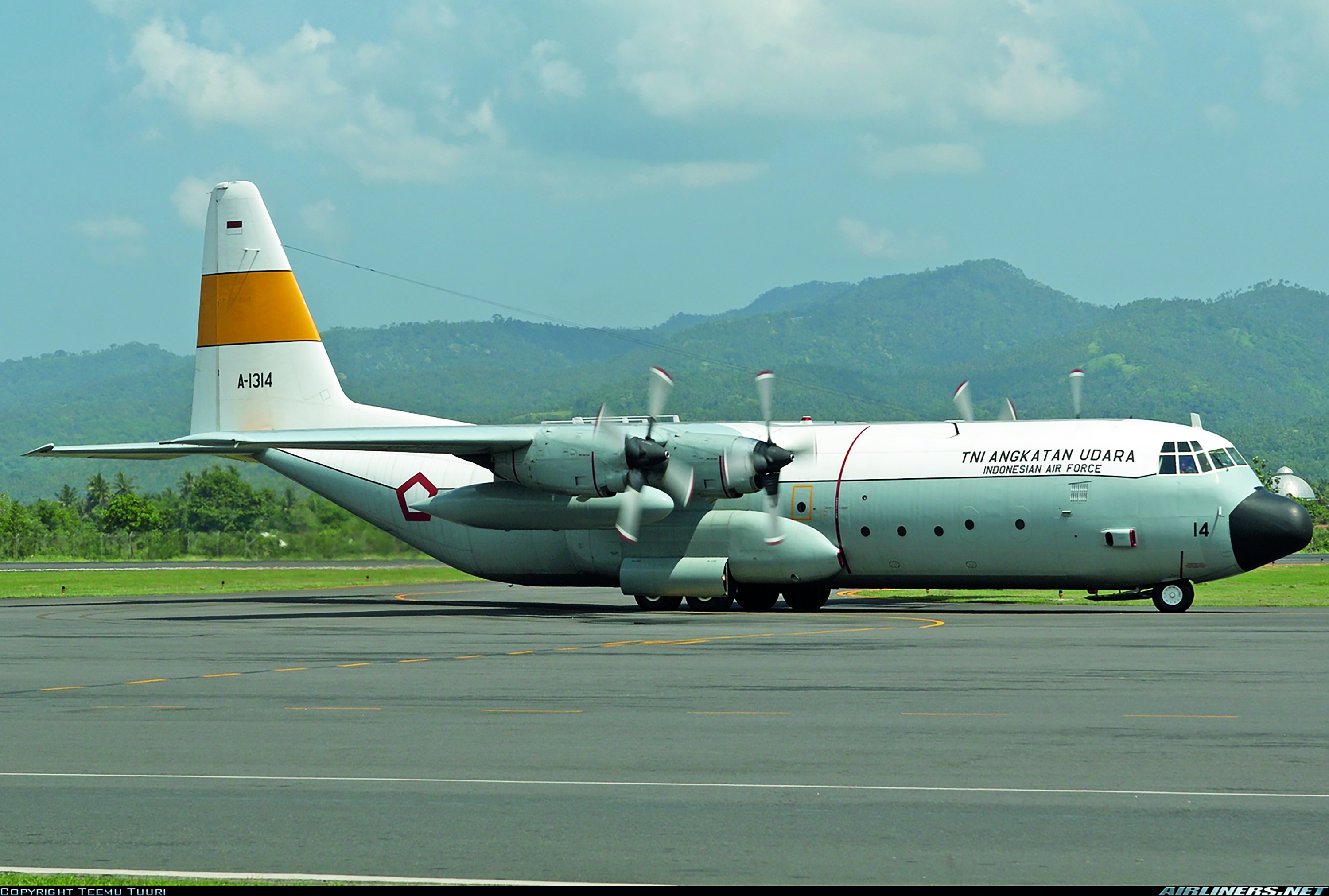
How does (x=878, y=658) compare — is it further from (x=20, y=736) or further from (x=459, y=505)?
(x=459, y=505)

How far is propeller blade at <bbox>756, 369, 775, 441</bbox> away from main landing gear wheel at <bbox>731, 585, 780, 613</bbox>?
3908mm

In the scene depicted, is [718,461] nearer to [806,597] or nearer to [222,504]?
[806,597]

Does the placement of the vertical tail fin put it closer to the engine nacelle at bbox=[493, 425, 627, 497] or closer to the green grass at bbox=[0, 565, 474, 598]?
the engine nacelle at bbox=[493, 425, 627, 497]

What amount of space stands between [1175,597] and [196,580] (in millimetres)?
36503

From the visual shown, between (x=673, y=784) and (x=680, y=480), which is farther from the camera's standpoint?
(x=680, y=480)

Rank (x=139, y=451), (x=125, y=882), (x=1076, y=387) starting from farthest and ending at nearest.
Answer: (x=1076, y=387) → (x=139, y=451) → (x=125, y=882)

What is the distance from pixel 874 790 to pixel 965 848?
1.97 m

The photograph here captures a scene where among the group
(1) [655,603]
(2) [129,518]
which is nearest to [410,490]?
(1) [655,603]

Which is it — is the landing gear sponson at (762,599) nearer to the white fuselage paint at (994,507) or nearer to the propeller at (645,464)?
the white fuselage paint at (994,507)

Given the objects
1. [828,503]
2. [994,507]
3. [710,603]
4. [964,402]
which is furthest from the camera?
[710,603]

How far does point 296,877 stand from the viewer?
7895 mm

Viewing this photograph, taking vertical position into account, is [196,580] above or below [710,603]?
above

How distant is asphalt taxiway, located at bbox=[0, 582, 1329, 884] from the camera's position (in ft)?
27.6

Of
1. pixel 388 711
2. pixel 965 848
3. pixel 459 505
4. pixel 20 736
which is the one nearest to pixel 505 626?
pixel 459 505
